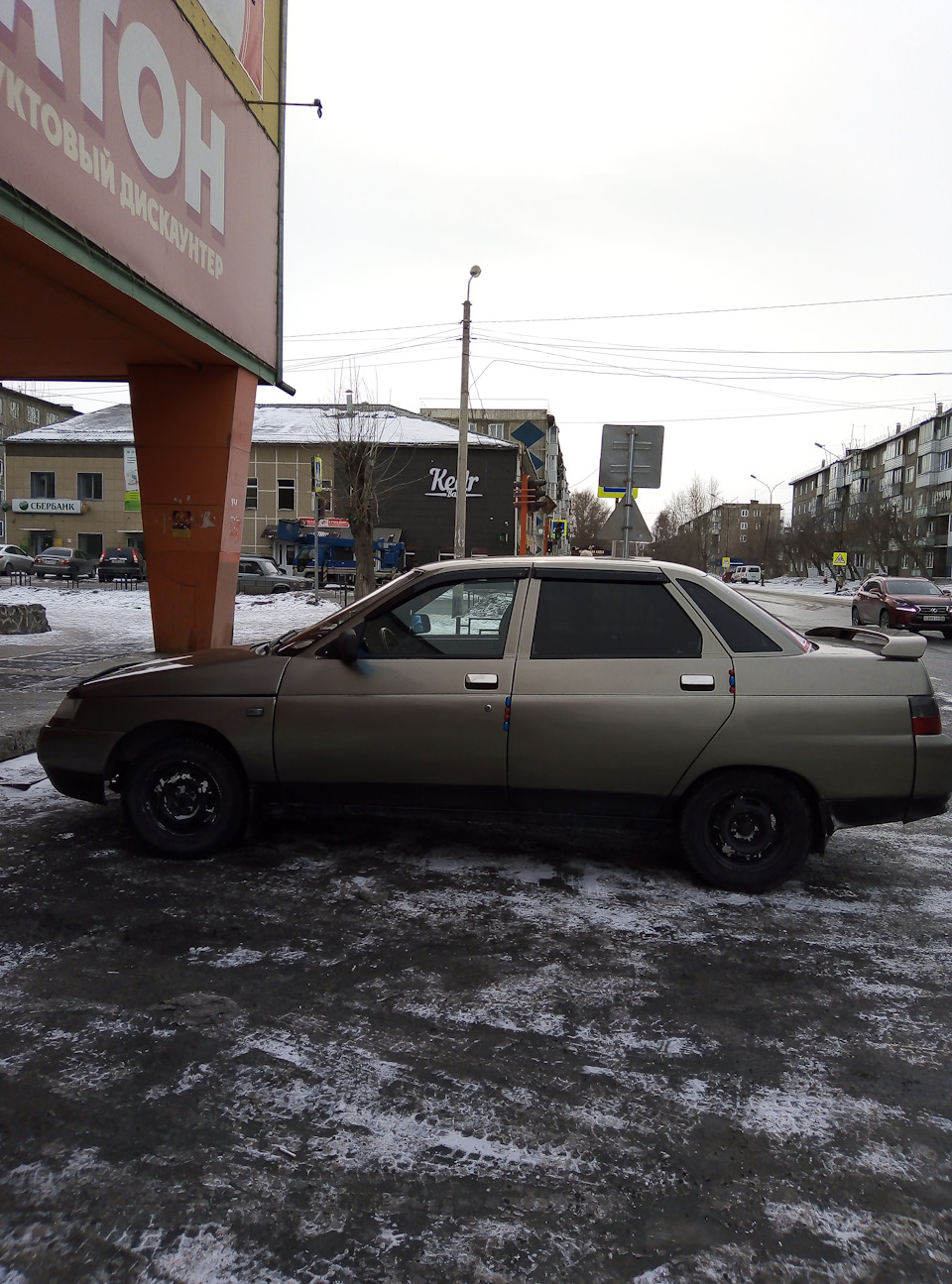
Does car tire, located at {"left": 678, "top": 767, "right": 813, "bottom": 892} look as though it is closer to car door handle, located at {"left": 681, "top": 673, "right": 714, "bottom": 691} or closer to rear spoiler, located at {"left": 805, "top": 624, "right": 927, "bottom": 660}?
car door handle, located at {"left": 681, "top": 673, "right": 714, "bottom": 691}

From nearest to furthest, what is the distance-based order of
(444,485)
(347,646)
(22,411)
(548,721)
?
(548,721), (347,646), (444,485), (22,411)

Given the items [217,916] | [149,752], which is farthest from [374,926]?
[149,752]

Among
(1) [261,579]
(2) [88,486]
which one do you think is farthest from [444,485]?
(2) [88,486]

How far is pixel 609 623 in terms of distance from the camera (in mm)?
4188

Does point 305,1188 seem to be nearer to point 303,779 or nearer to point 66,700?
point 303,779

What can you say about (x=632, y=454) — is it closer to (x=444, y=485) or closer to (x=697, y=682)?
(x=697, y=682)

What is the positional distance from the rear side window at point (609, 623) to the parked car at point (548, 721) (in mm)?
10

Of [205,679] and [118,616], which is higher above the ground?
[205,679]

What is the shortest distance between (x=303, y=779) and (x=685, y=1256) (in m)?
2.82

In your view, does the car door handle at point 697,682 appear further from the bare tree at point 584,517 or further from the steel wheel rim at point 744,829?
the bare tree at point 584,517

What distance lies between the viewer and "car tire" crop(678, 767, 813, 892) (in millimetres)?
3982

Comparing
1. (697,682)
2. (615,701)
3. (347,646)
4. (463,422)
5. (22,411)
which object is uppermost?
(22,411)

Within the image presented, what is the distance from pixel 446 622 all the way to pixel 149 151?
682 centimetres

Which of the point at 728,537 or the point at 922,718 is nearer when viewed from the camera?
the point at 922,718
